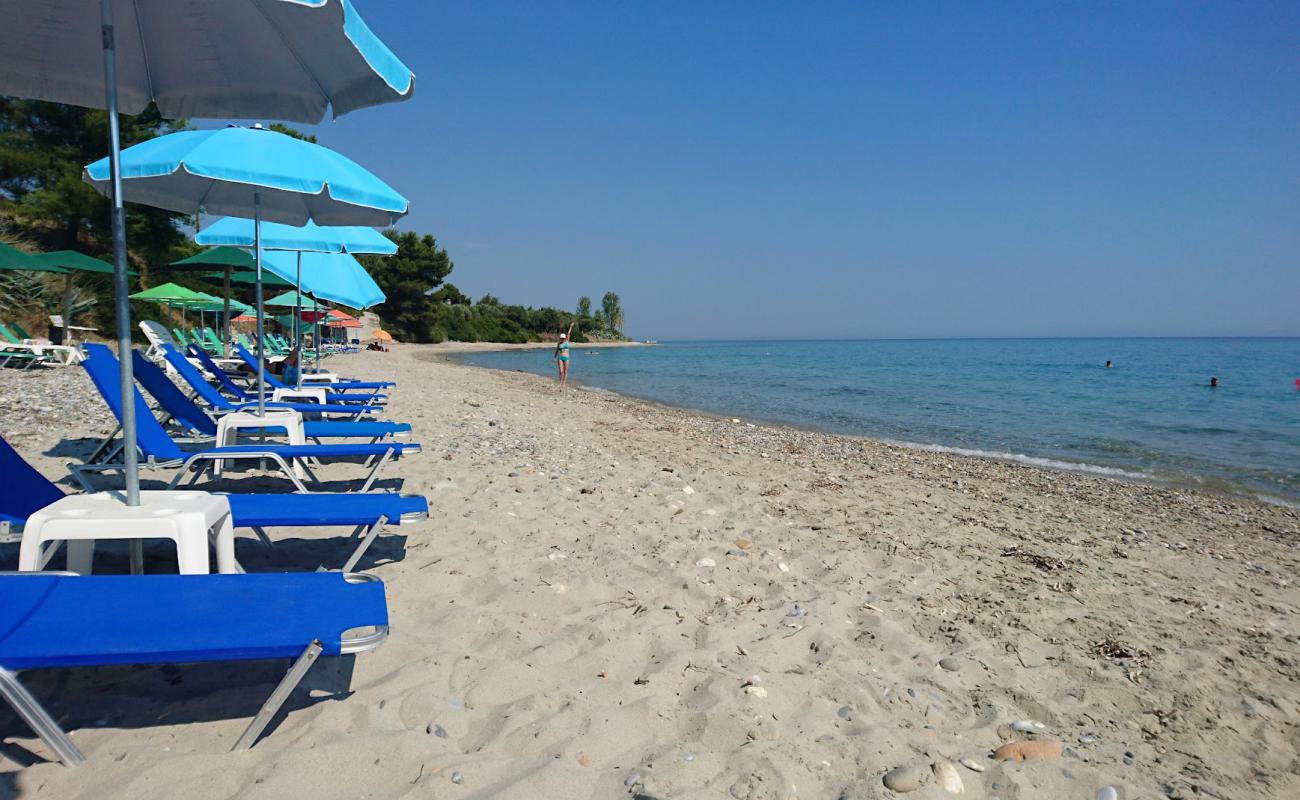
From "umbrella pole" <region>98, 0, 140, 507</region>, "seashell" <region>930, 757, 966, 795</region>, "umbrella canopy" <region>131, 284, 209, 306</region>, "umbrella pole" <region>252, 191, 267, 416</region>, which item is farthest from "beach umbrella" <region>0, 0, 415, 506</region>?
"umbrella canopy" <region>131, 284, 209, 306</region>

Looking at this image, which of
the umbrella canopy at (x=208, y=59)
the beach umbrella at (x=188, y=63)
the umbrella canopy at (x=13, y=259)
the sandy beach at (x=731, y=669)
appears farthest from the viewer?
the umbrella canopy at (x=13, y=259)

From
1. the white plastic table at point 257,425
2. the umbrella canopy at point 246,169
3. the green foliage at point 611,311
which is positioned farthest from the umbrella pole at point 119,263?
the green foliage at point 611,311

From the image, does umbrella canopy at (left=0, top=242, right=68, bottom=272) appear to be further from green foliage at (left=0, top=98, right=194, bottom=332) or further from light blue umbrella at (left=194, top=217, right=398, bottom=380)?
green foliage at (left=0, top=98, right=194, bottom=332)

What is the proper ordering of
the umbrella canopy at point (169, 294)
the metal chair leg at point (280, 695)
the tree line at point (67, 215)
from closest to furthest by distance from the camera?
the metal chair leg at point (280, 695) → the umbrella canopy at point (169, 294) → the tree line at point (67, 215)

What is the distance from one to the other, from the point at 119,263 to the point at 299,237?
5228 millimetres

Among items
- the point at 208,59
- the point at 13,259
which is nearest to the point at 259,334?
the point at 208,59

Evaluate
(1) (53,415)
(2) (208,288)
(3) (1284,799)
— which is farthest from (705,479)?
(2) (208,288)

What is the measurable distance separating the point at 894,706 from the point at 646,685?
876 millimetres

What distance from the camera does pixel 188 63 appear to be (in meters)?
3.40

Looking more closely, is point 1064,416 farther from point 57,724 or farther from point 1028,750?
point 57,724

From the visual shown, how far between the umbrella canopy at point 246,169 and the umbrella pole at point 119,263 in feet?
3.27

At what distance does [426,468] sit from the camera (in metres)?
5.91

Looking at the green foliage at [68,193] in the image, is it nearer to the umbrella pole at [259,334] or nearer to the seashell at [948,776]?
the umbrella pole at [259,334]

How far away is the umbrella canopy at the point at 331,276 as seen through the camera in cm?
915
